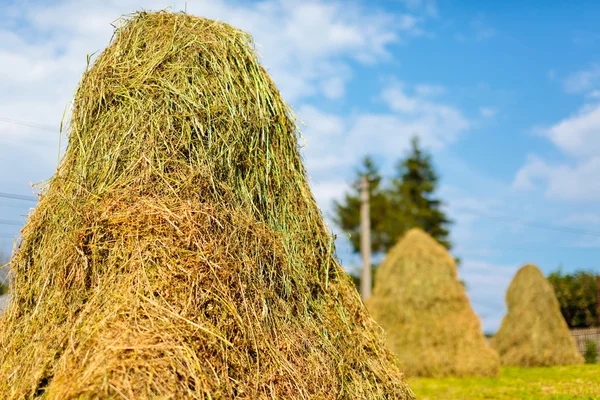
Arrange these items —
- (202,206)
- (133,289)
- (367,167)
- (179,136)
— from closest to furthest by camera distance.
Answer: (133,289) → (202,206) → (179,136) → (367,167)

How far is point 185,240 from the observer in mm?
4715

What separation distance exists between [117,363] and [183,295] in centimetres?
74

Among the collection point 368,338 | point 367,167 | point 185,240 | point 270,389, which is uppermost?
point 367,167

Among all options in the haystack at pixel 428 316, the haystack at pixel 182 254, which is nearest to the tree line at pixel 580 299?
the haystack at pixel 428 316

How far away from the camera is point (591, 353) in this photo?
69.8ft

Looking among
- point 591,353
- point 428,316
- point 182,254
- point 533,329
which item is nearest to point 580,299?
point 591,353

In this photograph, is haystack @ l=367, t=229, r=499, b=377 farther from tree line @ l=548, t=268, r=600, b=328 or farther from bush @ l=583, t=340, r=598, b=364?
tree line @ l=548, t=268, r=600, b=328

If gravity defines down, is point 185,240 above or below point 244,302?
above

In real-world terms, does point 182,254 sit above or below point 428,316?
below

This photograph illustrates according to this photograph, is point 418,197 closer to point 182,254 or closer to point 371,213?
point 371,213

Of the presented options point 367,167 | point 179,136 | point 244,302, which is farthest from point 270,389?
point 367,167

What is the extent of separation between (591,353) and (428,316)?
898 cm

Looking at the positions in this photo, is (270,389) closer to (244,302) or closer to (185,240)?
(244,302)

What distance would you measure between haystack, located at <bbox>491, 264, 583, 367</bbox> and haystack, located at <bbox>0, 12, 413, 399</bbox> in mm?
15702
